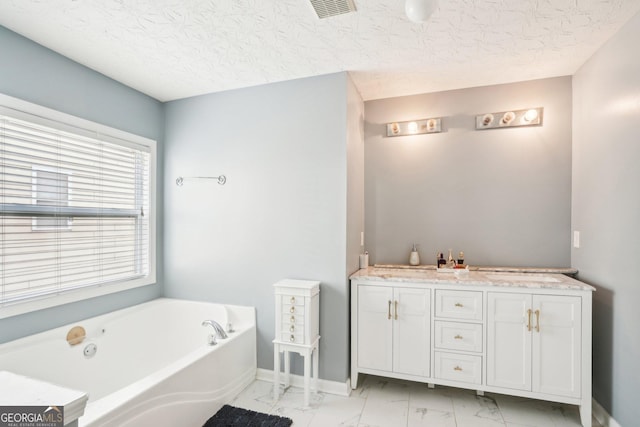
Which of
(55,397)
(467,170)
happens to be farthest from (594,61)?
(55,397)

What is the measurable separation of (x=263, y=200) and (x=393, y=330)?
1.51 meters

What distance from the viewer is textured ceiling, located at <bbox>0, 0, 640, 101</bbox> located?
1677 millimetres

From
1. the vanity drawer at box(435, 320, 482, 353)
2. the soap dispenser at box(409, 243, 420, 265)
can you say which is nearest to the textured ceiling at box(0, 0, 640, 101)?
the soap dispenser at box(409, 243, 420, 265)

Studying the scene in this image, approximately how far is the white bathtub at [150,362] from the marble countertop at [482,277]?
1184 mm

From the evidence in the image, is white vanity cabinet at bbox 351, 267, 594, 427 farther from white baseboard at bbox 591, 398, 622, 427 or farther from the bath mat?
the bath mat

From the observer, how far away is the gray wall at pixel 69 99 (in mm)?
1886

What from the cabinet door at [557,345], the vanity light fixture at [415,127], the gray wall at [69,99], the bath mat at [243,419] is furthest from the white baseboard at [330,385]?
the vanity light fixture at [415,127]

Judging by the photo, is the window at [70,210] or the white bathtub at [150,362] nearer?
the white bathtub at [150,362]

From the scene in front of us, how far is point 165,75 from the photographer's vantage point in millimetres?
2459

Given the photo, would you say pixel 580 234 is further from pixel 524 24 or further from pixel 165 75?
pixel 165 75

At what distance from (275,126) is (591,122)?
2.43 metres

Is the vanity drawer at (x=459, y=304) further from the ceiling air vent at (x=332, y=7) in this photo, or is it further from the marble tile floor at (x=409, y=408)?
the ceiling air vent at (x=332, y=7)

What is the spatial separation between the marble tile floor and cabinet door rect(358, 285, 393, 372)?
259 mm

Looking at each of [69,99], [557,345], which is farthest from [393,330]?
[69,99]
